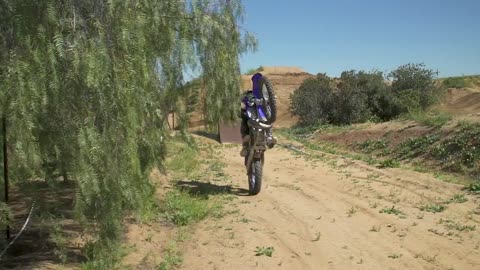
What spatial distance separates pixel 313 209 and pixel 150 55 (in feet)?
11.5

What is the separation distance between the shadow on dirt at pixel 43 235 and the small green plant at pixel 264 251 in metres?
1.93

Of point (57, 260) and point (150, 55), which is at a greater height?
point (150, 55)

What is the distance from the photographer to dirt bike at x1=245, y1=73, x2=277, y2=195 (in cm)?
897

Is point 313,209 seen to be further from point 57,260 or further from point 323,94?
point 323,94

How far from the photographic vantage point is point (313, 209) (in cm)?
798

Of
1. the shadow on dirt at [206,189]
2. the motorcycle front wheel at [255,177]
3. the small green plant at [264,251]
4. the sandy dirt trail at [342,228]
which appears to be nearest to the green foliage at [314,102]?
the sandy dirt trail at [342,228]

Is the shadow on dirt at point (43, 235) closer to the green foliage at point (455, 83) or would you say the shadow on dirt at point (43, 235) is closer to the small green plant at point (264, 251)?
the small green plant at point (264, 251)

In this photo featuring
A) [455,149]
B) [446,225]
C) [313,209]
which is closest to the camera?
[446,225]

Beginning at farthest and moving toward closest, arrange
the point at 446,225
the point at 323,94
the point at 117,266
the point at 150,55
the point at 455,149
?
1. the point at 323,94
2. the point at 455,149
3. the point at 446,225
4. the point at 150,55
5. the point at 117,266

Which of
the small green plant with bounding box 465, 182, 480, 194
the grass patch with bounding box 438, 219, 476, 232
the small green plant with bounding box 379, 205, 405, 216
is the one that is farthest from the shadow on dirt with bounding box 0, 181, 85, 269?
the small green plant with bounding box 465, 182, 480, 194

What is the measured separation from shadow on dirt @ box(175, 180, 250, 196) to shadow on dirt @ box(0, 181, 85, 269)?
226 centimetres

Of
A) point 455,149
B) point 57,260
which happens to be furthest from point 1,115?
point 455,149

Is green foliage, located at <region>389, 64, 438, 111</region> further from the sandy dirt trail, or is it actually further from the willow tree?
the willow tree

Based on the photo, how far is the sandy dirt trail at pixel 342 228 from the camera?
584 cm
